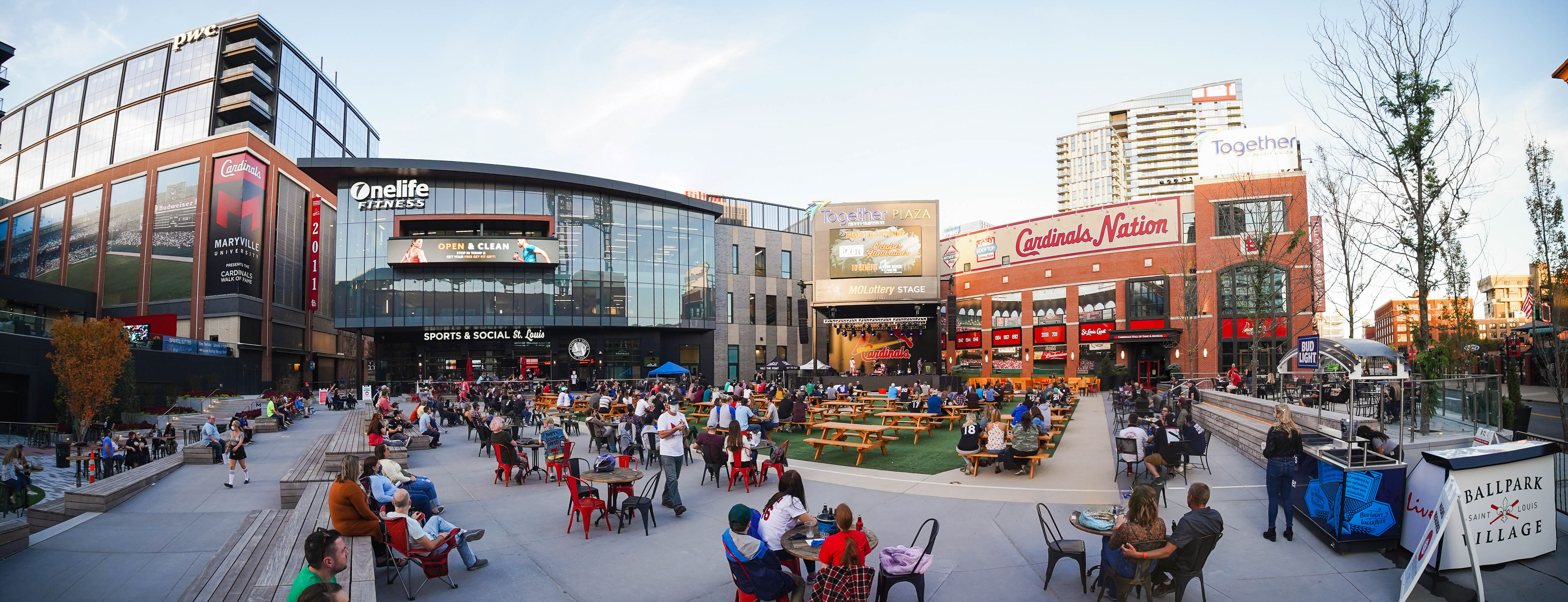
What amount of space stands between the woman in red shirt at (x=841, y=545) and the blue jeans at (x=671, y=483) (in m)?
4.67

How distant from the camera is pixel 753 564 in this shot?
543 centimetres

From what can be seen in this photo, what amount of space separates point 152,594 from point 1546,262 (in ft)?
76.8

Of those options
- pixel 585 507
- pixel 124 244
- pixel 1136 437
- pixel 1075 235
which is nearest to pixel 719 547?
pixel 585 507

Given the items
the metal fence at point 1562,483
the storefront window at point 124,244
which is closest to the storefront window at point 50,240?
the storefront window at point 124,244

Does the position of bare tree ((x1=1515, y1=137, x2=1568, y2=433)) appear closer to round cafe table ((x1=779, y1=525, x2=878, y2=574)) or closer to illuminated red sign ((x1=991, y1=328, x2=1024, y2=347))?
round cafe table ((x1=779, y1=525, x2=878, y2=574))

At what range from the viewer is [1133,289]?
141 feet

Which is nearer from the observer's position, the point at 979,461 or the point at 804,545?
the point at 804,545

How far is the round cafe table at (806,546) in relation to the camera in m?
5.71

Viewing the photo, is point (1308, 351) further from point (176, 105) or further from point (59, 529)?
point (176, 105)

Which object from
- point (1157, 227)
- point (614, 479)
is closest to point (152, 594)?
point (614, 479)

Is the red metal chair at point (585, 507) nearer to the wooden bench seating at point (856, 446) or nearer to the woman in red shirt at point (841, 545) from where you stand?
the woman in red shirt at point (841, 545)

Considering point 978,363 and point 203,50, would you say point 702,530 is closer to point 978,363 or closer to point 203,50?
point 978,363

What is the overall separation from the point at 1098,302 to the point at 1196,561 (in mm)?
42243

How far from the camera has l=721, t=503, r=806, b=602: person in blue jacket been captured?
537 cm
